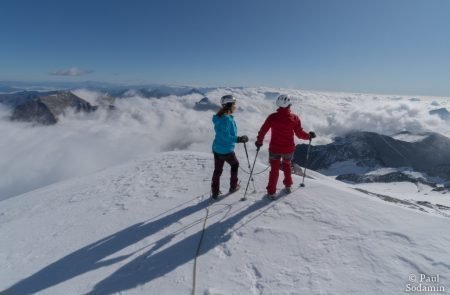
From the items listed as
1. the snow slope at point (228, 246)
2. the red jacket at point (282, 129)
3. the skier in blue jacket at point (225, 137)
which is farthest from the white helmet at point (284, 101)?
the snow slope at point (228, 246)

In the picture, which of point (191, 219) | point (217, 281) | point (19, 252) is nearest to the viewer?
point (217, 281)

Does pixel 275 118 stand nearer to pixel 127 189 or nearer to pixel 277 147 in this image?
pixel 277 147

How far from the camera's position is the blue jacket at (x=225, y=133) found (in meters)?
10.2

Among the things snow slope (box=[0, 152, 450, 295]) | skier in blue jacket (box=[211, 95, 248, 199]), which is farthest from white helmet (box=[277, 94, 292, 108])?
snow slope (box=[0, 152, 450, 295])

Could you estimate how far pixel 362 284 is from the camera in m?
5.62

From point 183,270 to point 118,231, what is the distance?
321cm

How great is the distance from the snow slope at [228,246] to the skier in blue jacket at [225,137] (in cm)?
90

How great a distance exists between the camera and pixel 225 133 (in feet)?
33.7

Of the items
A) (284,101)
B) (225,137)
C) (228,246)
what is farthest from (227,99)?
(228,246)

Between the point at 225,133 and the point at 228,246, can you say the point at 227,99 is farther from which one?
the point at 228,246

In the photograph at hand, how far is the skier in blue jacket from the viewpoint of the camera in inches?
392

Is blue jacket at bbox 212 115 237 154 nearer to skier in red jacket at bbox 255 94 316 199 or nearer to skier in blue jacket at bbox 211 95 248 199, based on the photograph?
skier in blue jacket at bbox 211 95 248 199

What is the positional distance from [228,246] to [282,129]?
181 inches

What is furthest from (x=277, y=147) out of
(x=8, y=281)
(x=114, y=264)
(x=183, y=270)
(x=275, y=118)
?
(x=8, y=281)
